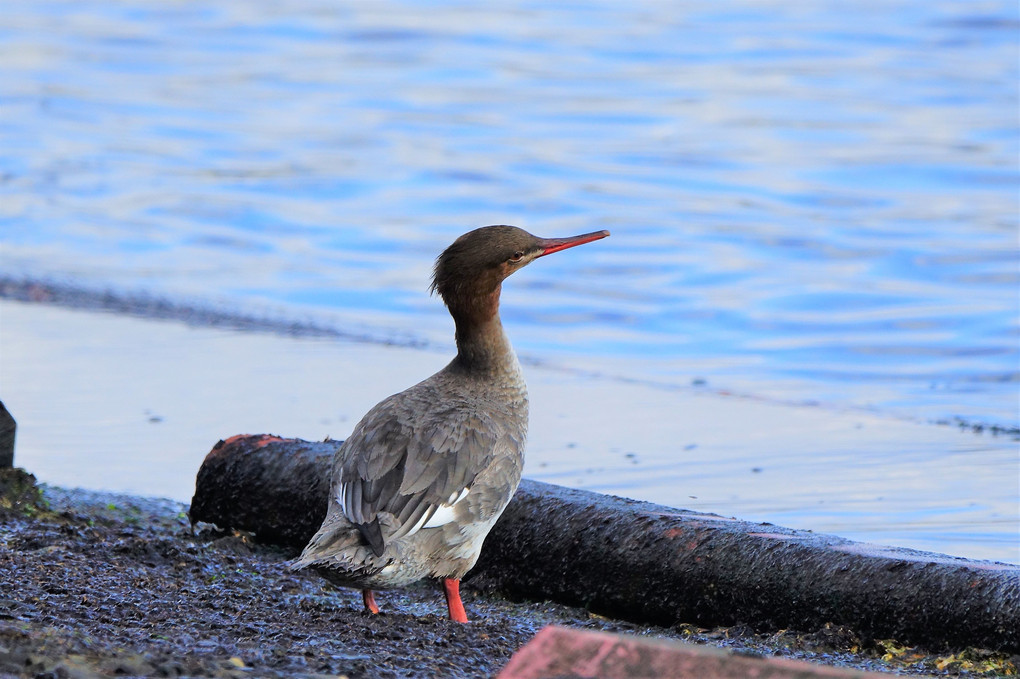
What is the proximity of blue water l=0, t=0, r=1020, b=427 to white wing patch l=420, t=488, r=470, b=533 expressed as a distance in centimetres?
442

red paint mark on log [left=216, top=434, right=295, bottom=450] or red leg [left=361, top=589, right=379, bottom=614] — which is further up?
red paint mark on log [left=216, top=434, right=295, bottom=450]

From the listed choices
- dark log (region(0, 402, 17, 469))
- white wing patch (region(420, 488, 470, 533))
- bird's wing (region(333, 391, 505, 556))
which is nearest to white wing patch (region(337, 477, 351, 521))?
bird's wing (region(333, 391, 505, 556))

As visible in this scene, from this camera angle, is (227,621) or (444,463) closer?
(227,621)

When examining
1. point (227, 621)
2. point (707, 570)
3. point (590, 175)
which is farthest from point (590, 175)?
point (227, 621)

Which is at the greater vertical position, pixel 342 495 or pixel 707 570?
pixel 342 495

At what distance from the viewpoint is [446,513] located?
479 cm

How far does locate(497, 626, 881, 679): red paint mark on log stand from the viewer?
2803 millimetres

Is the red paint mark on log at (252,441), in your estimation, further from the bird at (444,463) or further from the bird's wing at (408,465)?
the bird's wing at (408,465)

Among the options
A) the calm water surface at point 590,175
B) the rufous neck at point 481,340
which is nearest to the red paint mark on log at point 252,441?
the rufous neck at point 481,340

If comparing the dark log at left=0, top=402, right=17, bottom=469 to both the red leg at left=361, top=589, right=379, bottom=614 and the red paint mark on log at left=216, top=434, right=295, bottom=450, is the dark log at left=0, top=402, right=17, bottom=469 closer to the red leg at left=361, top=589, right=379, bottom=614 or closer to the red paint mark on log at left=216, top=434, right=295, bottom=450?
the red paint mark on log at left=216, top=434, right=295, bottom=450

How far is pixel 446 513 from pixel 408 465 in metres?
0.19

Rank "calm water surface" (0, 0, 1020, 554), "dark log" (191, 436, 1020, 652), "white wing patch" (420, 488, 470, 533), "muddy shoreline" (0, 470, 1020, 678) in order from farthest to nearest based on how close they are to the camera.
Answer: "calm water surface" (0, 0, 1020, 554), "white wing patch" (420, 488, 470, 533), "dark log" (191, 436, 1020, 652), "muddy shoreline" (0, 470, 1020, 678)

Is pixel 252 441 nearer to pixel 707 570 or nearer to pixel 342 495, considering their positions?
pixel 342 495

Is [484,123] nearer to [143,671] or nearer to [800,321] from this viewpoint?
[800,321]
